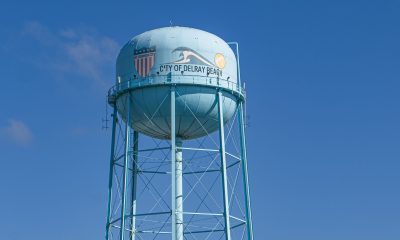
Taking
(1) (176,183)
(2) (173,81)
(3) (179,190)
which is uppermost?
(2) (173,81)

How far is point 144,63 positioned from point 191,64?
1.88 meters

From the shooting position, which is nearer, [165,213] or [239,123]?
[165,213]

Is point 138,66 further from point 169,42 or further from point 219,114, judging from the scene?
point 219,114

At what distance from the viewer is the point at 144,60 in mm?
31484

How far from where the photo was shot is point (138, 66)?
31531 mm

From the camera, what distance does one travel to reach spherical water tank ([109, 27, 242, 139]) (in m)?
31.1

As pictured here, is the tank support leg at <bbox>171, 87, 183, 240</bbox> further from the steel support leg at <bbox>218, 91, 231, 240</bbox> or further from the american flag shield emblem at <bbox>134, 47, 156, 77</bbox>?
the steel support leg at <bbox>218, 91, 231, 240</bbox>

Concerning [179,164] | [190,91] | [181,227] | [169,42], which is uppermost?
[169,42]

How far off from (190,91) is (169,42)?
2156 mm

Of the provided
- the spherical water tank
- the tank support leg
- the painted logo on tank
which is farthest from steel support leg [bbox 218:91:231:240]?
the tank support leg

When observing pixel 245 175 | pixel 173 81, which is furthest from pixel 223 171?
pixel 173 81

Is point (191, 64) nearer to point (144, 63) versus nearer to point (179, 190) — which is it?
point (144, 63)

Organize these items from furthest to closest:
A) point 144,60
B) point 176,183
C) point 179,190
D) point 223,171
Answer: point 176,183, point 179,190, point 144,60, point 223,171

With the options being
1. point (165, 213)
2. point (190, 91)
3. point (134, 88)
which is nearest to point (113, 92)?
point (134, 88)
